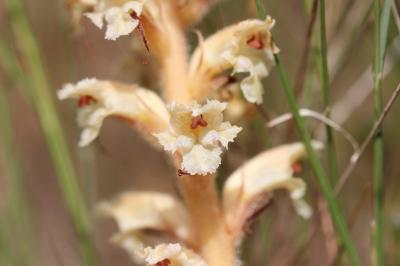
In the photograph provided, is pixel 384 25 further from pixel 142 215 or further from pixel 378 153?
pixel 142 215

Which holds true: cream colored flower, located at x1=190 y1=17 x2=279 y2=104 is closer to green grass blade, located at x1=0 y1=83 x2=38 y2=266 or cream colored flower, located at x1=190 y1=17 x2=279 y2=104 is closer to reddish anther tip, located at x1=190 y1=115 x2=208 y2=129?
reddish anther tip, located at x1=190 y1=115 x2=208 y2=129

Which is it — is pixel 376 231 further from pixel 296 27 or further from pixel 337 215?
pixel 296 27

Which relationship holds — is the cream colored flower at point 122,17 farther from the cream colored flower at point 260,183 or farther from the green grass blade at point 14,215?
the green grass blade at point 14,215

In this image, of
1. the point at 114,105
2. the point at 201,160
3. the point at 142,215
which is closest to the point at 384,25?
the point at 201,160

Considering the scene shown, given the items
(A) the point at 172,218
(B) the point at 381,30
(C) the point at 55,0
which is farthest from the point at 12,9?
(C) the point at 55,0

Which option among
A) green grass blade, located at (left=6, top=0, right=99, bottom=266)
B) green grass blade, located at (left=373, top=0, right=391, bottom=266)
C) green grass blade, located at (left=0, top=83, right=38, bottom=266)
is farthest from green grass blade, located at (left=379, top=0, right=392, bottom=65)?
green grass blade, located at (left=0, top=83, right=38, bottom=266)

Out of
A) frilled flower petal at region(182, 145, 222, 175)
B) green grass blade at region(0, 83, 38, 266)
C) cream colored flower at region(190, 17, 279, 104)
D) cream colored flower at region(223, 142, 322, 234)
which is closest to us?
frilled flower petal at region(182, 145, 222, 175)
